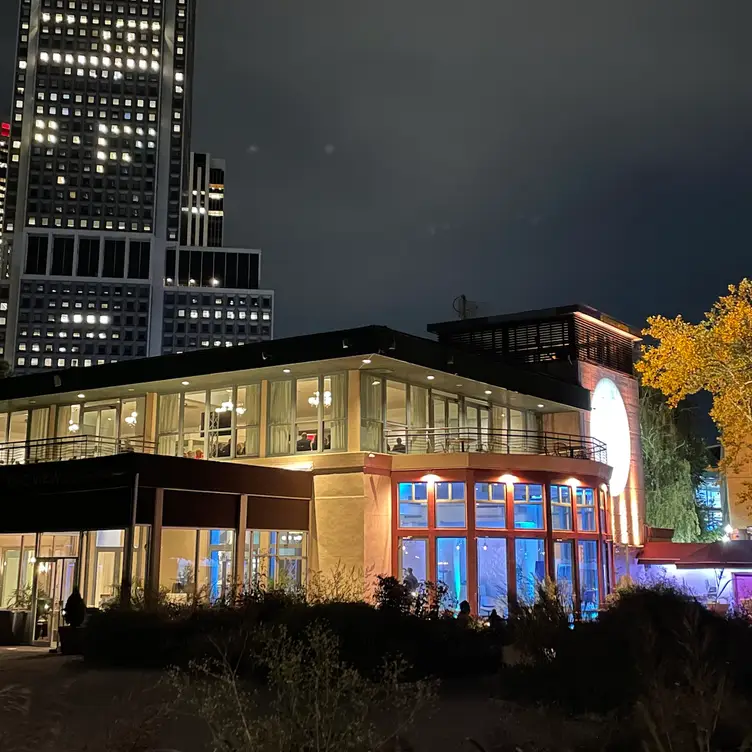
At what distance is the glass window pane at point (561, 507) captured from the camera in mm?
25469

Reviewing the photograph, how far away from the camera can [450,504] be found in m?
24.5

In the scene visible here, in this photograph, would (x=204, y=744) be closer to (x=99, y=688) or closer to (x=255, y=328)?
(x=99, y=688)

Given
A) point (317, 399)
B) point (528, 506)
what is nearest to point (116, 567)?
point (317, 399)

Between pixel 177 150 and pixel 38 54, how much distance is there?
28.3m

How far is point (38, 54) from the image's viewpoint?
507ft

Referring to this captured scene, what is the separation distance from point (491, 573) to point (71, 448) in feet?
49.1

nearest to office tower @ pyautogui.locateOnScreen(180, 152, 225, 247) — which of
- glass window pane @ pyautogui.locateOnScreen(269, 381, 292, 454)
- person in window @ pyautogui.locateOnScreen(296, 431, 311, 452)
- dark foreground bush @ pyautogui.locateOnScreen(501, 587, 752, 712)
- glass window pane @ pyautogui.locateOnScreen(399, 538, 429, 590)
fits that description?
glass window pane @ pyautogui.locateOnScreen(269, 381, 292, 454)

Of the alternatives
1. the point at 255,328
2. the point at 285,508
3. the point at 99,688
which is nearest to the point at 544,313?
the point at 285,508

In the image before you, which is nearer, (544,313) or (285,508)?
(285,508)

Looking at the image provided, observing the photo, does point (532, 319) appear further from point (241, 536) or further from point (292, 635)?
point (292, 635)

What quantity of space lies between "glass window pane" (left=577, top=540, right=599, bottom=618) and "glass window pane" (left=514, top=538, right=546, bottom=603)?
162 cm

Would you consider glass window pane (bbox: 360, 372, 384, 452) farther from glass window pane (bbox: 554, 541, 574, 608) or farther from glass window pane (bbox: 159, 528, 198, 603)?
glass window pane (bbox: 554, 541, 574, 608)

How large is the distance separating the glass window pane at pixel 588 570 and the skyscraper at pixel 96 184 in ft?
408

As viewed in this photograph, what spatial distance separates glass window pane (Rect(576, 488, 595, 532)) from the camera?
86.5 feet
